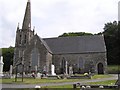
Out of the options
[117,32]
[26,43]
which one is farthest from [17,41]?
[117,32]

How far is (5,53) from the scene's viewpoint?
2849 inches

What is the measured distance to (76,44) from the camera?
50.8 meters

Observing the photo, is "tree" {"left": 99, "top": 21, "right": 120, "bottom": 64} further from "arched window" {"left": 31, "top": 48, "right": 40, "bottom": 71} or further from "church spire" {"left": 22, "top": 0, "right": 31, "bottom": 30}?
"church spire" {"left": 22, "top": 0, "right": 31, "bottom": 30}

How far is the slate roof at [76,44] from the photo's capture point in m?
48.3

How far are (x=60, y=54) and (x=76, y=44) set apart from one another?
14.9 feet

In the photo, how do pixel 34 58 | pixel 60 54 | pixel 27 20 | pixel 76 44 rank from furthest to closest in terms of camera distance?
pixel 27 20 → pixel 76 44 → pixel 60 54 → pixel 34 58

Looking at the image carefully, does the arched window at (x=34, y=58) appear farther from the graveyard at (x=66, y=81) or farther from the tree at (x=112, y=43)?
the tree at (x=112, y=43)

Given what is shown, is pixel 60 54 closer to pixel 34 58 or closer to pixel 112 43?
pixel 34 58

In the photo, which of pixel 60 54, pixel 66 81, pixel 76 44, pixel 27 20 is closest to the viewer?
pixel 66 81

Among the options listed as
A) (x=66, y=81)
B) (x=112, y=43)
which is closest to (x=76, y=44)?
(x=112, y=43)

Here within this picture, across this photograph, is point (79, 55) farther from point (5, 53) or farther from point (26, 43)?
point (5, 53)

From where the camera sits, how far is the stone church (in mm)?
47044

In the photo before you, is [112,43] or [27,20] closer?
[27,20]

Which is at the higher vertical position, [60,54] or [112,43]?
[112,43]
